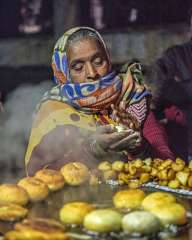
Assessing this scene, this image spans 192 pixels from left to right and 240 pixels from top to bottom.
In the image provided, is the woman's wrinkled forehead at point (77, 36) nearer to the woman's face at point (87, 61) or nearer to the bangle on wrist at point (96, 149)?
the woman's face at point (87, 61)

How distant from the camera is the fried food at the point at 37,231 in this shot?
2.55m

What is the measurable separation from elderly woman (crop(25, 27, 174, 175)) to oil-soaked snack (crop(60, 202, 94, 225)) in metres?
1.04

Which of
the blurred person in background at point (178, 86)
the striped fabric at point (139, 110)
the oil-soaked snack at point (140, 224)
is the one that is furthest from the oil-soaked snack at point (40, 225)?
the blurred person in background at point (178, 86)

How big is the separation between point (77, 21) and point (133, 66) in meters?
3.36

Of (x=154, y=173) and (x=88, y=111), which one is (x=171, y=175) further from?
(x=88, y=111)

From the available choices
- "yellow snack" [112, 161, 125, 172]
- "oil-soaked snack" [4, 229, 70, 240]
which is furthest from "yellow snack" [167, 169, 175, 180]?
"oil-soaked snack" [4, 229, 70, 240]

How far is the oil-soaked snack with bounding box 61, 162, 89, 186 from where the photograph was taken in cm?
363

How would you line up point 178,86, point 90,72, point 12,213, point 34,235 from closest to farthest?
point 34,235, point 12,213, point 90,72, point 178,86

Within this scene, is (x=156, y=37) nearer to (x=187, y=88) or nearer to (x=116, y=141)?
(x=187, y=88)

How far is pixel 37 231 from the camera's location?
Result: 2.57m

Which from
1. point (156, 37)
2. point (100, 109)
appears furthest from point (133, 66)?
point (156, 37)

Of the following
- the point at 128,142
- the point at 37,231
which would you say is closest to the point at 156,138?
the point at 128,142

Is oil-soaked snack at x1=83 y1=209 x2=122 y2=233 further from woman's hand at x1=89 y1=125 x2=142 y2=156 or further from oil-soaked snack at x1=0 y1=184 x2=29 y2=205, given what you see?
woman's hand at x1=89 y1=125 x2=142 y2=156

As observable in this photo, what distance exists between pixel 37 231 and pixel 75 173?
3.58 feet
